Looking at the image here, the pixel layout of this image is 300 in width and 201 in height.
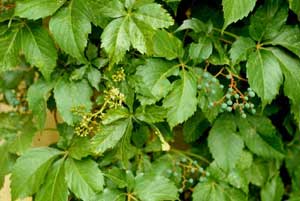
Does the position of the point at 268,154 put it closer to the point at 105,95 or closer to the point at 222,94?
the point at 222,94

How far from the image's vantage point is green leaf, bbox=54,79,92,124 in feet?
3.88

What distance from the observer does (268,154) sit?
138 centimetres

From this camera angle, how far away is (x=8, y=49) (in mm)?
1147

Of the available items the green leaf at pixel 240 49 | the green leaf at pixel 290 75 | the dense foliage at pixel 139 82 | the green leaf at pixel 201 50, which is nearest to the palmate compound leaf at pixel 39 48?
the dense foliage at pixel 139 82

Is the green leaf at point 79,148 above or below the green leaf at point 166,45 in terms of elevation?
below

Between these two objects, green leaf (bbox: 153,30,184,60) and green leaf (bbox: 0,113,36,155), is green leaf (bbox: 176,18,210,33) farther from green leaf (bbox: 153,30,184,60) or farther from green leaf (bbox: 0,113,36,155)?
green leaf (bbox: 0,113,36,155)

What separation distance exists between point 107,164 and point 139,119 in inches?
8.4

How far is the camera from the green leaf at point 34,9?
1074 millimetres

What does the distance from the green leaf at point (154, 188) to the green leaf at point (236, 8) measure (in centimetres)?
47

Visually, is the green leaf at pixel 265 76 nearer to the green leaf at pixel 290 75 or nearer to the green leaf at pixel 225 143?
the green leaf at pixel 290 75

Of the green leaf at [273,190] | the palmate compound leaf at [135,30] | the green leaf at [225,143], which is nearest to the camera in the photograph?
the palmate compound leaf at [135,30]

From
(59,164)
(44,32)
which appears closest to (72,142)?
(59,164)

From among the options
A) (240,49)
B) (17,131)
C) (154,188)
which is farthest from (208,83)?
(17,131)

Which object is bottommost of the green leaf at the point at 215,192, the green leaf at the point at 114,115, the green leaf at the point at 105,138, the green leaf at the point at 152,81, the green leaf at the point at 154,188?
the green leaf at the point at 215,192
